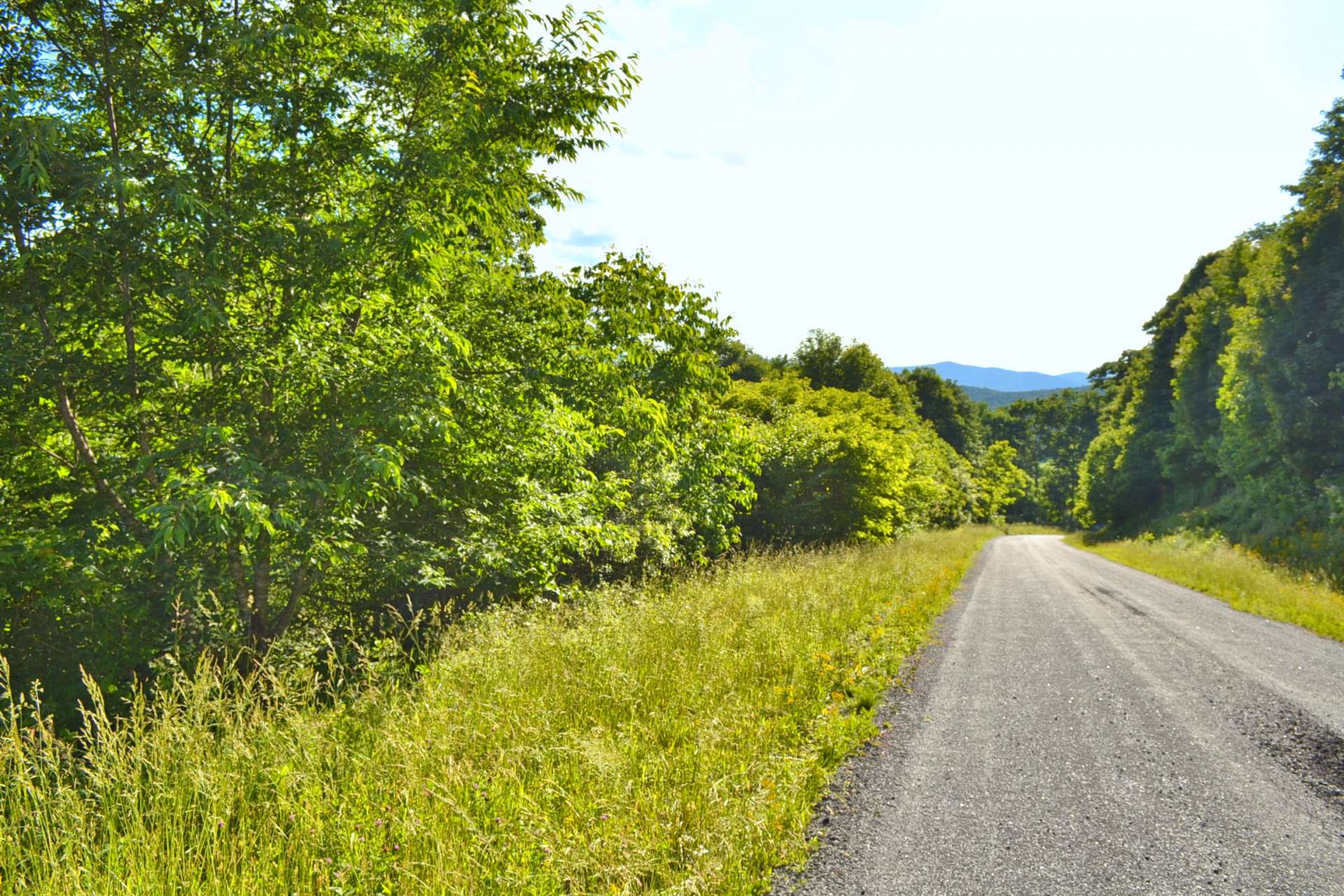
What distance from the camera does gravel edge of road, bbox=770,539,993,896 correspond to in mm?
3549

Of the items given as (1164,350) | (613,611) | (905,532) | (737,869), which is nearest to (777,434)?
(905,532)

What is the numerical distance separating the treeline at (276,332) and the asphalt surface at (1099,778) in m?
4.59

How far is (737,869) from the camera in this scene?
3.35 meters

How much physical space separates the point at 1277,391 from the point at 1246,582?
914 cm

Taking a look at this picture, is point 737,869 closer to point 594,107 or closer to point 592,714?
point 592,714

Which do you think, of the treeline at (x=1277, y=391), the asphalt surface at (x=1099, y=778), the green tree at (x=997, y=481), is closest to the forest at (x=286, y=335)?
the asphalt surface at (x=1099, y=778)

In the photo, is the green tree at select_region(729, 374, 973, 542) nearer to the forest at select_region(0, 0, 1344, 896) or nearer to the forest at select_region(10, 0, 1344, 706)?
the forest at select_region(0, 0, 1344, 896)

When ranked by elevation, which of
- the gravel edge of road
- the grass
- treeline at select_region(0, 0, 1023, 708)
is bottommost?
the gravel edge of road

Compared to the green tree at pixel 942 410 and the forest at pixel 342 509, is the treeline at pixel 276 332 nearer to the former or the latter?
the forest at pixel 342 509

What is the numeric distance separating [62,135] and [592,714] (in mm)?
6163

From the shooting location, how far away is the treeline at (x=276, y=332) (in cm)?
514

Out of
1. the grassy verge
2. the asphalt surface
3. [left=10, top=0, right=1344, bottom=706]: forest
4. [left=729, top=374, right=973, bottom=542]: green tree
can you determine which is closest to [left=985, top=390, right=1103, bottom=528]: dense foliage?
the grassy verge

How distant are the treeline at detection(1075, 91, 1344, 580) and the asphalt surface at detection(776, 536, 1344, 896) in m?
12.9

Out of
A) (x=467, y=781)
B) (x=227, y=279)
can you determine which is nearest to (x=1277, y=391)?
(x=467, y=781)
